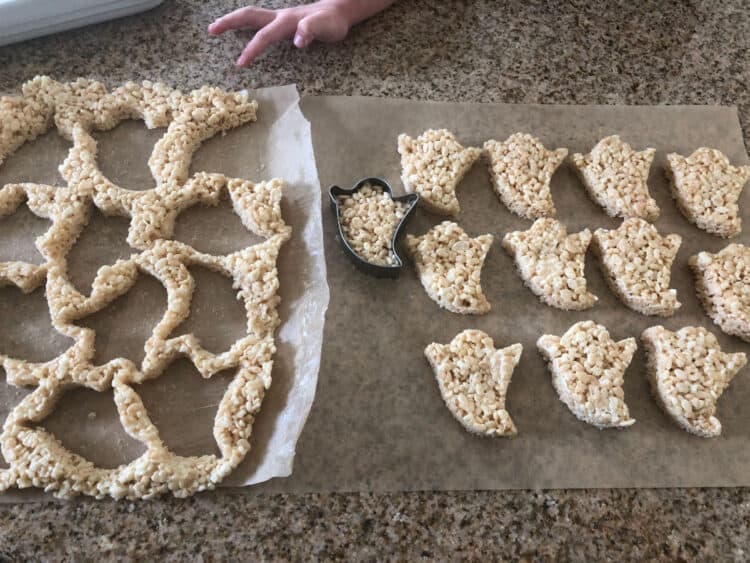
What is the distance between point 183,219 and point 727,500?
3.68ft

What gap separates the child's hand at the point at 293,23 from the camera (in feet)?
4.66

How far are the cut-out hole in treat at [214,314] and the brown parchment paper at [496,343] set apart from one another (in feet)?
0.57

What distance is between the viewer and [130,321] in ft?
3.79

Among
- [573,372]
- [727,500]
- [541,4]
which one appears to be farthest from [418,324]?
[541,4]

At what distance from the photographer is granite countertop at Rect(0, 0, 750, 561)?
1009 mm

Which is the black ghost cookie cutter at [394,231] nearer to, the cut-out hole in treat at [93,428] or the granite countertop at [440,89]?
the granite countertop at [440,89]

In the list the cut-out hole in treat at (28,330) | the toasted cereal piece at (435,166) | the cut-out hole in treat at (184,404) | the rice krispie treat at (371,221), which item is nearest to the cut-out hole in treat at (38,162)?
the cut-out hole in treat at (28,330)

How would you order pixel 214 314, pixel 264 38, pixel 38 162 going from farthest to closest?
pixel 264 38 → pixel 38 162 → pixel 214 314

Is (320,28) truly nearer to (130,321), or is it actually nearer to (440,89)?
(440,89)

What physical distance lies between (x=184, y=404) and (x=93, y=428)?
0.50 ft

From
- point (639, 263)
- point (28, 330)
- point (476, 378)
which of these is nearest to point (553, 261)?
point (639, 263)

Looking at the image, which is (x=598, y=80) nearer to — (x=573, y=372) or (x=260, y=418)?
(x=573, y=372)

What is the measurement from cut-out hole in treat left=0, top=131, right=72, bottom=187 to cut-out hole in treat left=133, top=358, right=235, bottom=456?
48 centimetres

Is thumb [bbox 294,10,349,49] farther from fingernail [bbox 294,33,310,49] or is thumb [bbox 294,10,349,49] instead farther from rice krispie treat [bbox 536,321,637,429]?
rice krispie treat [bbox 536,321,637,429]
